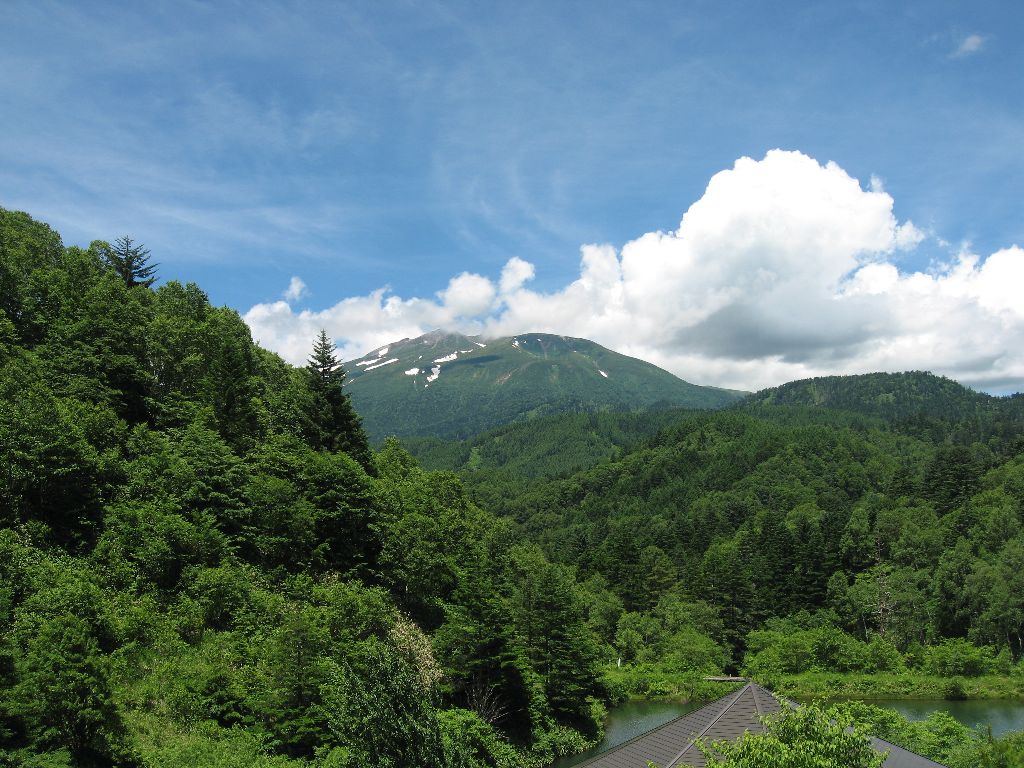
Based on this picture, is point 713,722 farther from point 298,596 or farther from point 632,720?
point 632,720

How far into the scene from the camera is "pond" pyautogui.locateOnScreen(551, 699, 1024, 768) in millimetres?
39906

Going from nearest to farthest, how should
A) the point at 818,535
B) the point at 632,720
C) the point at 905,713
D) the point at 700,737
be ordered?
1. the point at 700,737
2. the point at 905,713
3. the point at 632,720
4. the point at 818,535

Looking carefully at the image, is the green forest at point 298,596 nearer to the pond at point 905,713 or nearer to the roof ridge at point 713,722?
the pond at point 905,713

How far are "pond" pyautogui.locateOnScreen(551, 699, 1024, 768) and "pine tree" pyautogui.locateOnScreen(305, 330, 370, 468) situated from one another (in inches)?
893

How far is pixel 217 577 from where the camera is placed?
2370 centimetres

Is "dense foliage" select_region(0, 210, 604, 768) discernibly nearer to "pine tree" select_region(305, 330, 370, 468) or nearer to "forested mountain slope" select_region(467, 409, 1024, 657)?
"pine tree" select_region(305, 330, 370, 468)

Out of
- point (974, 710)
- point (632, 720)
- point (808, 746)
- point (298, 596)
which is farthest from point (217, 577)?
point (974, 710)

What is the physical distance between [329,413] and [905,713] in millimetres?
45665

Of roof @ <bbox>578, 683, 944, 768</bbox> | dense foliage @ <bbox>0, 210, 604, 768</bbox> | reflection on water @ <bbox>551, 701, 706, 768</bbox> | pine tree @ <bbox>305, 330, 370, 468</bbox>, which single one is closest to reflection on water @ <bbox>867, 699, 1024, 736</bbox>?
reflection on water @ <bbox>551, 701, 706, 768</bbox>

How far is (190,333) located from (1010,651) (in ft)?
234

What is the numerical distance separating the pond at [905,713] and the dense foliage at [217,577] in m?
2.59

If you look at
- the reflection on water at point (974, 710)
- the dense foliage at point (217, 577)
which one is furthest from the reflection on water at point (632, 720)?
the reflection on water at point (974, 710)

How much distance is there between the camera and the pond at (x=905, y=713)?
39.9 meters

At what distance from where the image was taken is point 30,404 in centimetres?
2333
